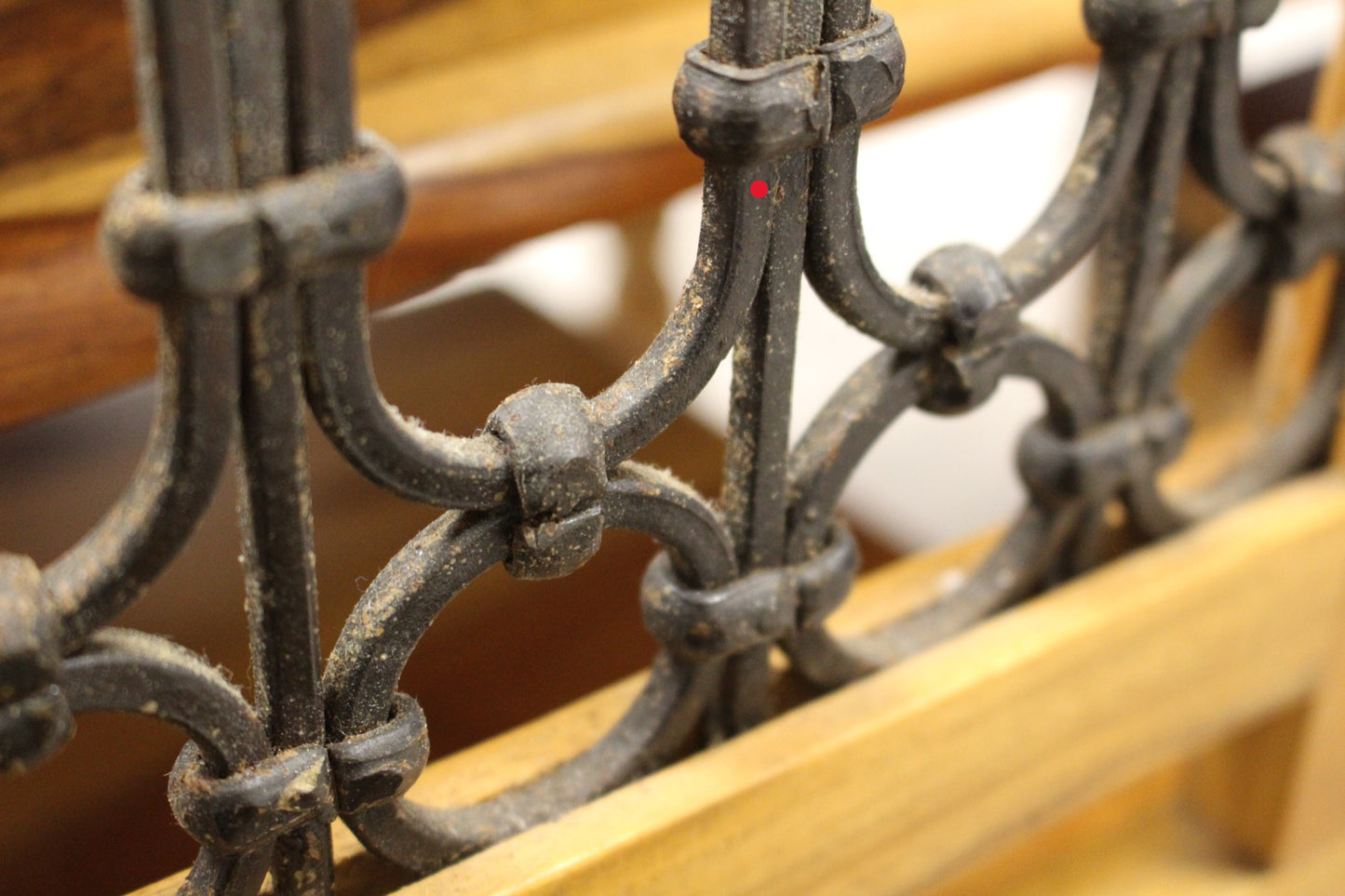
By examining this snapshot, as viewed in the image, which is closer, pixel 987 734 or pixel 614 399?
pixel 614 399

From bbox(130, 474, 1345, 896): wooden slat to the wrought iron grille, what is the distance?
18 millimetres

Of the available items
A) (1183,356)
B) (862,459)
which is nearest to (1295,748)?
(1183,356)

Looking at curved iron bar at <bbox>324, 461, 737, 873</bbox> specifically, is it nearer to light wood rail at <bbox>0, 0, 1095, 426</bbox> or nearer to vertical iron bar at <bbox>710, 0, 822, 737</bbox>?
vertical iron bar at <bbox>710, 0, 822, 737</bbox>

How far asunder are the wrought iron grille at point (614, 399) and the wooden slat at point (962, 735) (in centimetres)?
2

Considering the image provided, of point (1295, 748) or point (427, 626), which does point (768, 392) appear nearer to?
point (427, 626)

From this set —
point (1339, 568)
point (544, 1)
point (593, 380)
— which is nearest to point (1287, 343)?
point (1339, 568)

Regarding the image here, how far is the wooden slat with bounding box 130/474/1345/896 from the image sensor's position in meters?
0.43

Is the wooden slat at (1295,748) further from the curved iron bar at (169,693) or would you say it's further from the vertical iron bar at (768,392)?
the curved iron bar at (169,693)

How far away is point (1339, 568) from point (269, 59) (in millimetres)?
507

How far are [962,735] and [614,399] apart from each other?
0.71ft

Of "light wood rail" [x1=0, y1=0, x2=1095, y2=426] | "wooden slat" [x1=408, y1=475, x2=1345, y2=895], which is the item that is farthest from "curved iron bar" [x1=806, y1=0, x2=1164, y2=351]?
"light wood rail" [x1=0, y1=0, x2=1095, y2=426]

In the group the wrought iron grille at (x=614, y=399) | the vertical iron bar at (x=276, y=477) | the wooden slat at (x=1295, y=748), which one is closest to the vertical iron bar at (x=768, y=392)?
the wrought iron grille at (x=614, y=399)

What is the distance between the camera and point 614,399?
1.17 feet

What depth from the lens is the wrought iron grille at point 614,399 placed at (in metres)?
0.27
